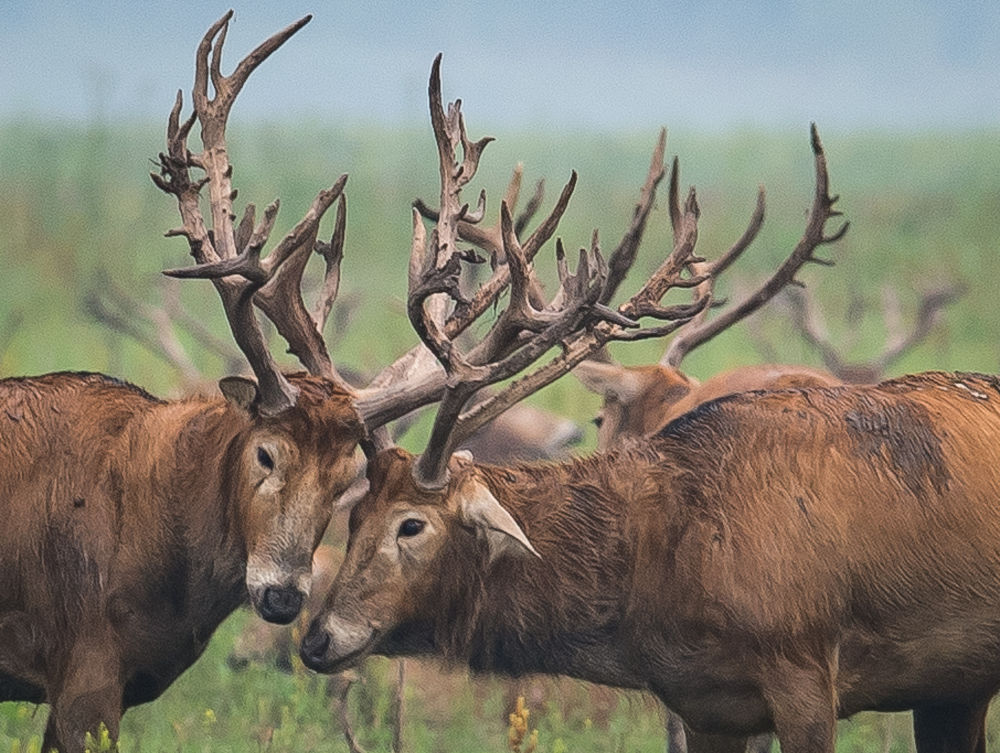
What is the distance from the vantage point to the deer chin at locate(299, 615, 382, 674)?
6.73 m

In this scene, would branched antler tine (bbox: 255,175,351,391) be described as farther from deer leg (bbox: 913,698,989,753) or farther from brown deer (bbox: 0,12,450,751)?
deer leg (bbox: 913,698,989,753)

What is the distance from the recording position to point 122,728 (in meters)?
8.72

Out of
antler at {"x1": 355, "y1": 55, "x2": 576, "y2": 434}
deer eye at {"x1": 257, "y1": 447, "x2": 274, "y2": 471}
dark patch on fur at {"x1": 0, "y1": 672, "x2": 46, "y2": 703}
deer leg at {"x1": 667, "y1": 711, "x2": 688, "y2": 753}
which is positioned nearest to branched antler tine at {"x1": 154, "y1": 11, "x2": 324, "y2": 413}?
deer eye at {"x1": 257, "y1": 447, "x2": 274, "y2": 471}

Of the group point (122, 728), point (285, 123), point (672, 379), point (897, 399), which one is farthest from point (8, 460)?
point (285, 123)

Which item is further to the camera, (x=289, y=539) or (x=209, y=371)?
(x=209, y=371)

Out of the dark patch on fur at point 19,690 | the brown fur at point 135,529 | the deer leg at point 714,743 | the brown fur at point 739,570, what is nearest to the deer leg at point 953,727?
the brown fur at point 739,570

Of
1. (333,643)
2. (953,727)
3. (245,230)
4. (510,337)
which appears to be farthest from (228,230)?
(953,727)

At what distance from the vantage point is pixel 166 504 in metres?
6.98

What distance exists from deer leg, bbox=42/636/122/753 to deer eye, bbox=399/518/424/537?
3.48ft

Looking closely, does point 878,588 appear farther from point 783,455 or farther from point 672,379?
point 672,379

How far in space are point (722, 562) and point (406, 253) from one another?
23467mm

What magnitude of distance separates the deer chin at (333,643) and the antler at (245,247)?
2.45 feet

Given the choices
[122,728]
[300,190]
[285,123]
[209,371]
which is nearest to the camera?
[122,728]

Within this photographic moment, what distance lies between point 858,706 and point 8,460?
3030mm
